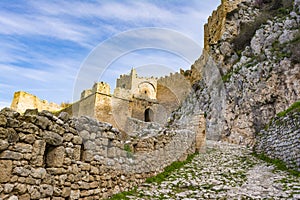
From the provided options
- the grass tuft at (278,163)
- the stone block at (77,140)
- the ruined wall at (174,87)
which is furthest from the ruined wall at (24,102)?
the stone block at (77,140)

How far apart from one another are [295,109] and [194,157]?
4.56m

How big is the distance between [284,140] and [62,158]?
843 cm

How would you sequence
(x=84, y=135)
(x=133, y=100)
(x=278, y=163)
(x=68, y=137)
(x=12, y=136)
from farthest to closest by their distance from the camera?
(x=133, y=100) → (x=278, y=163) → (x=84, y=135) → (x=68, y=137) → (x=12, y=136)

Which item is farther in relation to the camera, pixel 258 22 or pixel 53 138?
pixel 258 22

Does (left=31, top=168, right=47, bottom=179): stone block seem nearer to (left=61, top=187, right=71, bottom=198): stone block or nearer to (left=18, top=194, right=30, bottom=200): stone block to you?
(left=18, top=194, right=30, bottom=200): stone block

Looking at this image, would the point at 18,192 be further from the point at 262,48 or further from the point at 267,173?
the point at 262,48

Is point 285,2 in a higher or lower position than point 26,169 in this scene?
higher

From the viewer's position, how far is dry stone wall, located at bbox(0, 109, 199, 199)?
3305 millimetres

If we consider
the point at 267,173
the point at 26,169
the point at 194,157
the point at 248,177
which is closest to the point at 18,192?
the point at 26,169

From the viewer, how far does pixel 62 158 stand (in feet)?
13.7

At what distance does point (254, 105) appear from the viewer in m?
20.2

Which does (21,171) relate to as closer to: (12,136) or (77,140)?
(12,136)

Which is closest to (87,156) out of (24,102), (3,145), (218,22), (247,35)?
(3,145)

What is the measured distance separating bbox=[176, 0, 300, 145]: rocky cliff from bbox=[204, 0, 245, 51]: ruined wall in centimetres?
55
